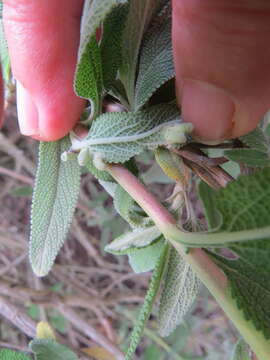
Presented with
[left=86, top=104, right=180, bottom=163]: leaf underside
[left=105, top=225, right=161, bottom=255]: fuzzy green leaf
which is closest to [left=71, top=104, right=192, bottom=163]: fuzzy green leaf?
[left=86, top=104, right=180, bottom=163]: leaf underside

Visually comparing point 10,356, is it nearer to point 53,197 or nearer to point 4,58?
point 53,197

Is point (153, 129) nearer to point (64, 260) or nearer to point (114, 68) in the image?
point (114, 68)

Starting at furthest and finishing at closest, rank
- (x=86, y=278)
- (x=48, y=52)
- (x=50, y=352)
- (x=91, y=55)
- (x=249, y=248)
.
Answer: (x=86, y=278) < (x=50, y=352) < (x=48, y=52) < (x=91, y=55) < (x=249, y=248)

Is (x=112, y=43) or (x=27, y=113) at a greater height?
(x=112, y=43)

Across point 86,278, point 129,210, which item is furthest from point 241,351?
point 86,278

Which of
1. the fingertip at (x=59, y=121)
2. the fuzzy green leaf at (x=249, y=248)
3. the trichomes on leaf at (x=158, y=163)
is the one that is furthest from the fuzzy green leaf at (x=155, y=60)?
the fuzzy green leaf at (x=249, y=248)

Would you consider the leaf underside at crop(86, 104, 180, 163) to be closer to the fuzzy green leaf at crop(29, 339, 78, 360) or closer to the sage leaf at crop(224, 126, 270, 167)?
the sage leaf at crop(224, 126, 270, 167)
